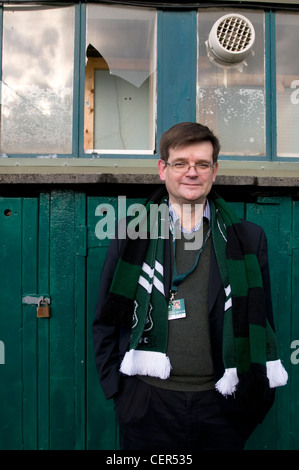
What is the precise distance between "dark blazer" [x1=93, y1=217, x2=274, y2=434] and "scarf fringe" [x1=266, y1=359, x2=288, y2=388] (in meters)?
0.07

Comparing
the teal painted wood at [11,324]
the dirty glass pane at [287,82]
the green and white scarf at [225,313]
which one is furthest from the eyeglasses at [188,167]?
the dirty glass pane at [287,82]

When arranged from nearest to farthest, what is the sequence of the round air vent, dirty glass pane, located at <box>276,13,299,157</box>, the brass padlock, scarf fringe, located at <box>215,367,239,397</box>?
scarf fringe, located at <box>215,367,239,397</box> → the brass padlock → the round air vent → dirty glass pane, located at <box>276,13,299,157</box>

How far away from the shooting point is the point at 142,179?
104 inches

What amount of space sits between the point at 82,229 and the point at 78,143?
2.56 feet

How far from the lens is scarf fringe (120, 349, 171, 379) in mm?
1764

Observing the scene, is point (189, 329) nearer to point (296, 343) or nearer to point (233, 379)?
point (233, 379)

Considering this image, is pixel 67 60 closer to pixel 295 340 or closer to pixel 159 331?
pixel 159 331

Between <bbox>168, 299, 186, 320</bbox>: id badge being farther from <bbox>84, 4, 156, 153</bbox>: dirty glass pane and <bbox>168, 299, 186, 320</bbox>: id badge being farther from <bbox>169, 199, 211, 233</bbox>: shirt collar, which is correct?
<bbox>84, 4, 156, 153</bbox>: dirty glass pane

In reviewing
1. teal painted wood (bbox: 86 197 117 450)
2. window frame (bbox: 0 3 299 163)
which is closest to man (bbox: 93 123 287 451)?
teal painted wood (bbox: 86 197 117 450)

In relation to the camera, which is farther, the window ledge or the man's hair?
the window ledge

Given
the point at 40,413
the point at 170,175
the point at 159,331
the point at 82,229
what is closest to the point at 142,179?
the point at 82,229

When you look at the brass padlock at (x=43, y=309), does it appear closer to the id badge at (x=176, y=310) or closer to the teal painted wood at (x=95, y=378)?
the teal painted wood at (x=95, y=378)

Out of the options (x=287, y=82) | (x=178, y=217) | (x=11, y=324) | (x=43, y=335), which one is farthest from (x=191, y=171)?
(x=287, y=82)

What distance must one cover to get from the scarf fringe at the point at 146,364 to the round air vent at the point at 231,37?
252 centimetres
